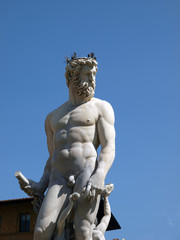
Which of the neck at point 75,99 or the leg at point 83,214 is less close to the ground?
the neck at point 75,99

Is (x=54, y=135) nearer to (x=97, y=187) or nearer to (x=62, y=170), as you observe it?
(x=62, y=170)

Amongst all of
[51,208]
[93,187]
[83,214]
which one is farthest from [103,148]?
[51,208]

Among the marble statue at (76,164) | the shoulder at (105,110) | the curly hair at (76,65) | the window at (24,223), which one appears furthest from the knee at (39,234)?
the window at (24,223)

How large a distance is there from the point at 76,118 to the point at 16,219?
28436 mm

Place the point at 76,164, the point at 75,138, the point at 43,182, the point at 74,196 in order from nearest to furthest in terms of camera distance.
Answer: the point at 74,196 → the point at 76,164 → the point at 75,138 → the point at 43,182

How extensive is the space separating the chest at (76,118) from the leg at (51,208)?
0.98 m

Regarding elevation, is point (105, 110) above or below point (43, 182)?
above

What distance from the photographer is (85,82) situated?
23.7ft

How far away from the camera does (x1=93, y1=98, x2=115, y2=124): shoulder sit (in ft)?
23.5

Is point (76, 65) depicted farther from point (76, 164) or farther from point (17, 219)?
point (17, 219)

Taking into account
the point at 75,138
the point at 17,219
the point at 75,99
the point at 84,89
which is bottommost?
the point at 17,219

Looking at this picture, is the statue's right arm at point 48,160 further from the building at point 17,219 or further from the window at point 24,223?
the window at point 24,223

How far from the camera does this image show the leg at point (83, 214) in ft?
20.1

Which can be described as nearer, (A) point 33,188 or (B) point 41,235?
(B) point 41,235
